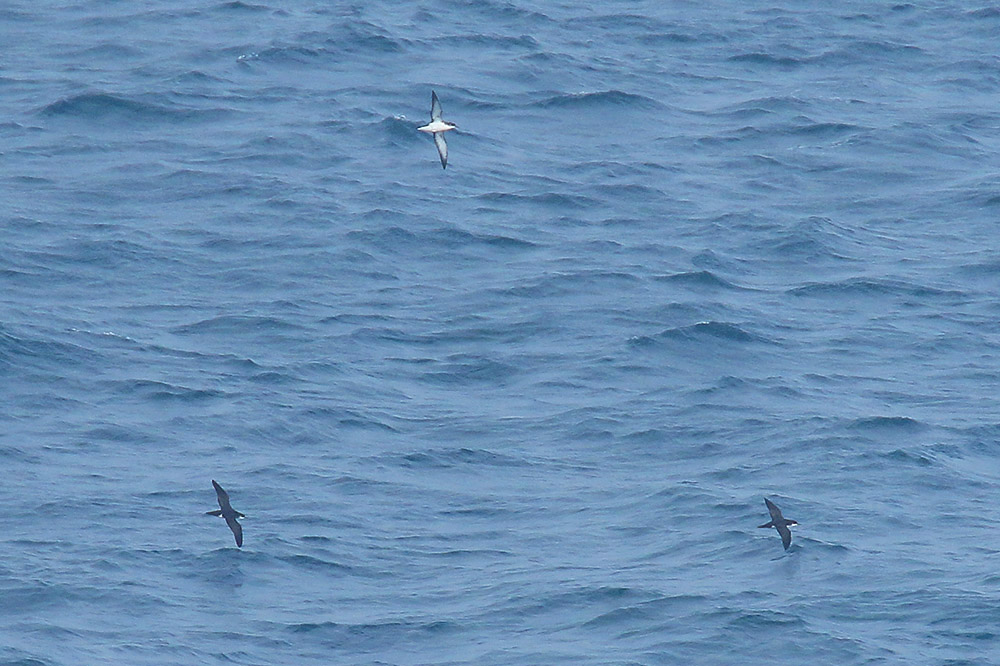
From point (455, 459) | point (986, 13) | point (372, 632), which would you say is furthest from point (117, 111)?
point (986, 13)

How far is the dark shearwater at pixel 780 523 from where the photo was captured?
3588 cm

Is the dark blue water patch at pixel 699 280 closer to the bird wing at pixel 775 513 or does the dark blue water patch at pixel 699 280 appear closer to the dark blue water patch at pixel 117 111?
the bird wing at pixel 775 513

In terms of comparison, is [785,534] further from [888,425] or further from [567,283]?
[567,283]

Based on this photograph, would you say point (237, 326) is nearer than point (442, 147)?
No

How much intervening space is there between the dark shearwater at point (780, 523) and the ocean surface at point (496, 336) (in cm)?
74

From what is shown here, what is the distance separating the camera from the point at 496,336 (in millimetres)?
45812

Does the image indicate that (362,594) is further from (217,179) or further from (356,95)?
(356,95)

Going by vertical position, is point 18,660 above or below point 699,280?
below

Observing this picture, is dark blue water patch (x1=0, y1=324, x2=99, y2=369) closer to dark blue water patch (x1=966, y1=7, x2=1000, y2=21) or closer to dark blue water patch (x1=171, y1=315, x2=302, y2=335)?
dark blue water patch (x1=171, y1=315, x2=302, y2=335)

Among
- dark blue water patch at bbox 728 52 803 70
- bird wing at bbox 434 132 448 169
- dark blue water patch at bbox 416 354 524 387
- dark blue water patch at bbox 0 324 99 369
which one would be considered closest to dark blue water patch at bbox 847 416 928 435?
dark blue water patch at bbox 416 354 524 387

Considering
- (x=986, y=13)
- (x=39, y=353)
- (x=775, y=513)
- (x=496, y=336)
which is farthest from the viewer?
(x=986, y=13)

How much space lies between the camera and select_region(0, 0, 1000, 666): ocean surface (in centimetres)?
3653

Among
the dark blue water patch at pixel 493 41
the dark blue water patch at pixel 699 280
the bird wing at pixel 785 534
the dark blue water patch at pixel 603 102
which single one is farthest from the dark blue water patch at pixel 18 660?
the dark blue water patch at pixel 493 41

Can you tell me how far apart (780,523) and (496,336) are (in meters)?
10.8
